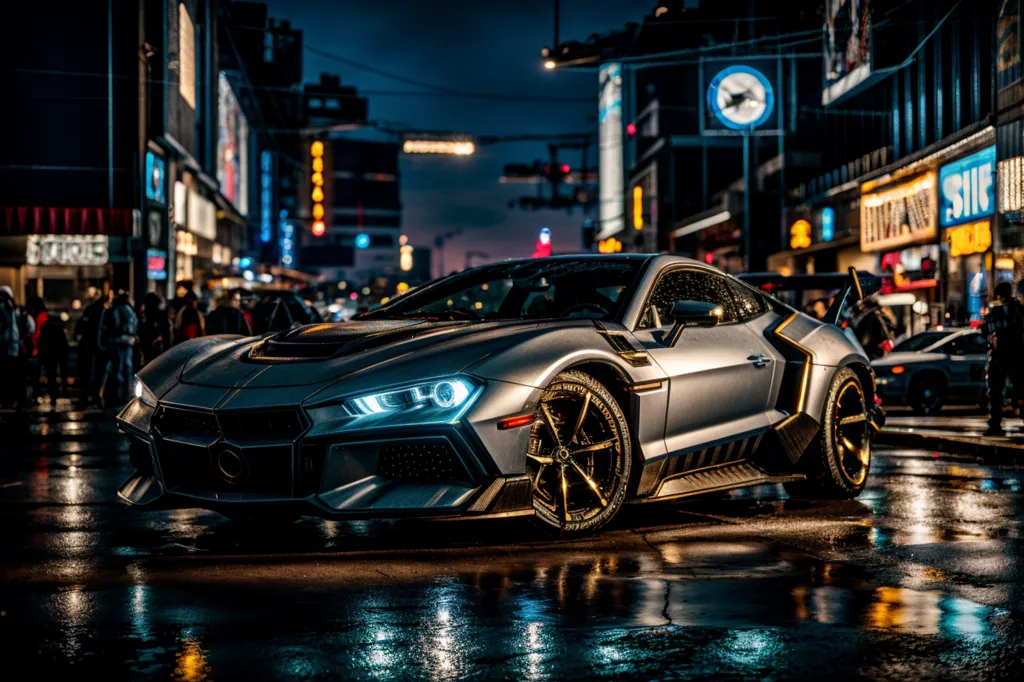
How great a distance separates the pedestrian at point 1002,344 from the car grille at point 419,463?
9933mm

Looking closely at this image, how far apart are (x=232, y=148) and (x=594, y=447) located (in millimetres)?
61928

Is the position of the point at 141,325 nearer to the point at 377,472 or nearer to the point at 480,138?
the point at 377,472

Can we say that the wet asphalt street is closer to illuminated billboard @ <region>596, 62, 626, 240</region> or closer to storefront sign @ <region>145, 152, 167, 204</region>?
storefront sign @ <region>145, 152, 167, 204</region>

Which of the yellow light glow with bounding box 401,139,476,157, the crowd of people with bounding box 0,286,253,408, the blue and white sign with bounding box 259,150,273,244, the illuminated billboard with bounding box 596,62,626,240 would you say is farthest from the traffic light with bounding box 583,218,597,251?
the crowd of people with bounding box 0,286,253,408

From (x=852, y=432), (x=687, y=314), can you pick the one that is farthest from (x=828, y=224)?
(x=687, y=314)

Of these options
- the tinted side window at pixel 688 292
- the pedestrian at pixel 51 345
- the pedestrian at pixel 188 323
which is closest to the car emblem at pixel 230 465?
the tinted side window at pixel 688 292

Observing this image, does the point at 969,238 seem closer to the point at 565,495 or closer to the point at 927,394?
the point at 927,394

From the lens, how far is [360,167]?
6934 inches

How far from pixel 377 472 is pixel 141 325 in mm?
15940

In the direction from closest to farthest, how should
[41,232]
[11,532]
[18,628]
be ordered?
[18,628] < [11,532] < [41,232]

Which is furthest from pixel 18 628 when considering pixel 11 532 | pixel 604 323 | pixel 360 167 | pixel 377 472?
pixel 360 167

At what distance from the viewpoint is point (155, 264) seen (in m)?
A: 43.1

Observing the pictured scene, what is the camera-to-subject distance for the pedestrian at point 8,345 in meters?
19.4

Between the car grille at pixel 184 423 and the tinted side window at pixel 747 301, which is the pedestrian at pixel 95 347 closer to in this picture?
the tinted side window at pixel 747 301
